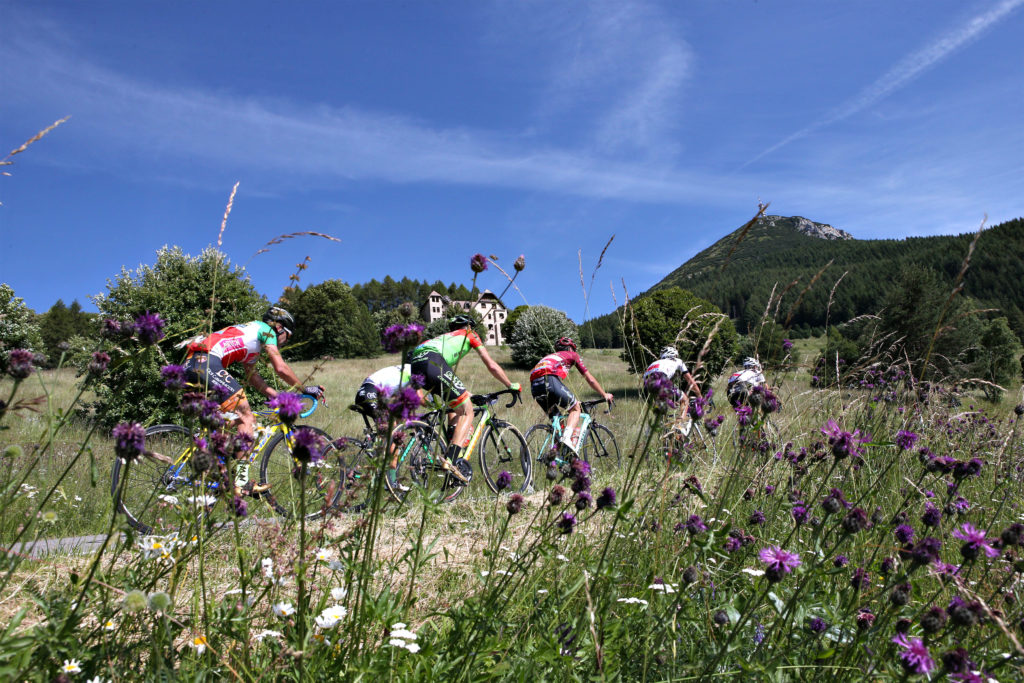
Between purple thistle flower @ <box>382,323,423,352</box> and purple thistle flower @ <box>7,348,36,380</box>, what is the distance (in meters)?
1.03

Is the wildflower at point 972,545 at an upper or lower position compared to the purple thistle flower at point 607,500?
lower

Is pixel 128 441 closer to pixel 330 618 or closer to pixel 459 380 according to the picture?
pixel 330 618

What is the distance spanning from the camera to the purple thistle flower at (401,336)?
1.49 metres

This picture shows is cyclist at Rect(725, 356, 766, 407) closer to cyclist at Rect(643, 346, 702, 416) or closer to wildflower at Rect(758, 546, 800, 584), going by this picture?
cyclist at Rect(643, 346, 702, 416)

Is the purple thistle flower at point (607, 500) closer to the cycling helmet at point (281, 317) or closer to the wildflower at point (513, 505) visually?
the wildflower at point (513, 505)

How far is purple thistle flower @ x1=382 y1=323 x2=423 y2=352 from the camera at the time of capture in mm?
1486

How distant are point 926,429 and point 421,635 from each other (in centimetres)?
559

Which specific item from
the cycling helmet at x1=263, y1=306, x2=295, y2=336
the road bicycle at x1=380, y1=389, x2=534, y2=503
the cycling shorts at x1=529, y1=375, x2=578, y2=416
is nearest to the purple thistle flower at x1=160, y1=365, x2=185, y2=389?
the cycling helmet at x1=263, y1=306, x2=295, y2=336

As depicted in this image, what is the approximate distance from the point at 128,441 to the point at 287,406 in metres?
0.38

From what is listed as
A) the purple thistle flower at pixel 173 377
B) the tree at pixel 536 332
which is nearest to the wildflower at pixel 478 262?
the purple thistle flower at pixel 173 377

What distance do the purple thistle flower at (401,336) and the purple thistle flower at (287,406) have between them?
0.28m

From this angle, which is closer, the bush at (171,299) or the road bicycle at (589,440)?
the road bicycle at (589,440)

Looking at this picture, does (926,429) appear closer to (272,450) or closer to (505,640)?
(505,640)

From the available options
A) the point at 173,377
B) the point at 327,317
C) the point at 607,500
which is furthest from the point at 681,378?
the point at 327,317
